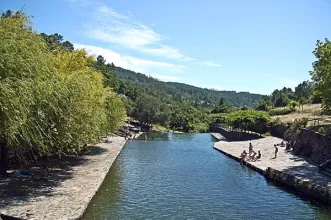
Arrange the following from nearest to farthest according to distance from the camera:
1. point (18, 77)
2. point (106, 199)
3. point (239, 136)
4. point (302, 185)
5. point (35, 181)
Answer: point (18, 77), point (106, 199), point (35, 181), point (302, 185), point (239, 136)

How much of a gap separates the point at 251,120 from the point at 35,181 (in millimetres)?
49062

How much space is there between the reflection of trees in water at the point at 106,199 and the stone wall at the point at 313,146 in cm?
1789

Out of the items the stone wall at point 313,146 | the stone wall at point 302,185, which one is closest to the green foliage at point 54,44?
the stone wall at point 302,185

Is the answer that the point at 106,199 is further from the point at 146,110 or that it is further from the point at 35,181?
the point at 146,110

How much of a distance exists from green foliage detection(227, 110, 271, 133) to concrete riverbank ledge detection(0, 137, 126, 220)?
132 feet

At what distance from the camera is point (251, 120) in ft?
214

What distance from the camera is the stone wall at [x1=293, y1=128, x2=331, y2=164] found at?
31.3 m

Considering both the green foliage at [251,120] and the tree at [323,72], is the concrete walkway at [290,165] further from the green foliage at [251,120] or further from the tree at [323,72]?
the green foliage at [251,120]

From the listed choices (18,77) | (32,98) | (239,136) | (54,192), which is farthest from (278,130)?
(18,77)

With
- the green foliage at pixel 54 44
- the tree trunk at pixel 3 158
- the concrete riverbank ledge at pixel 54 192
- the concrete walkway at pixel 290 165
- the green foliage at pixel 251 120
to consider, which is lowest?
the concrete riverbank ledge at pixel 54 192

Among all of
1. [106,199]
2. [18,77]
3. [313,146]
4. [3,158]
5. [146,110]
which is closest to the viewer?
[18,77]

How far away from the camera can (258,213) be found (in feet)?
64.3

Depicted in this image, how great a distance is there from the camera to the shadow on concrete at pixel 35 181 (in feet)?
60.3

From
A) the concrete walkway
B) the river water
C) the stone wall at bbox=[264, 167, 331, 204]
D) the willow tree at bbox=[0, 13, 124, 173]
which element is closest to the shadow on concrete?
the willow tree at bbox=[0, 13, 124, 173]
